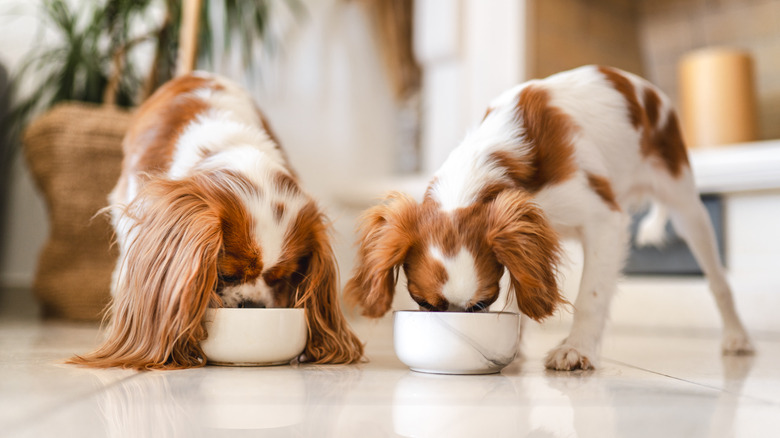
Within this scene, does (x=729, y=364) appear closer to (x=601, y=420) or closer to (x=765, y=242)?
(x=601, y=420)

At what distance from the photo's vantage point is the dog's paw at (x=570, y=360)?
1.57 meters

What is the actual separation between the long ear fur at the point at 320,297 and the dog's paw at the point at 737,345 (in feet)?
3.66

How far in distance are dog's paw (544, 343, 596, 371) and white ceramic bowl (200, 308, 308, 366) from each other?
56cm

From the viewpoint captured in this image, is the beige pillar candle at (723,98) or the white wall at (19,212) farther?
the white wall at (19,212)

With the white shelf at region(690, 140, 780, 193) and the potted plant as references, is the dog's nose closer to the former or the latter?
the potted plant

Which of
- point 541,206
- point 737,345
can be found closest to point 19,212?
point 541,206

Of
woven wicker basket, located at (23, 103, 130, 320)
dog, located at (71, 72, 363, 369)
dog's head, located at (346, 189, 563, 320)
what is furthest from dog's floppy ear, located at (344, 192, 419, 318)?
woven wicker basket, located at (23, 103, 130, 320)

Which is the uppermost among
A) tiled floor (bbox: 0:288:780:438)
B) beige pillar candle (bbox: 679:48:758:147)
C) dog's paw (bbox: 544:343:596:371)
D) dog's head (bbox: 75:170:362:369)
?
beige pillar candle (bbox: 679:48:758:147)

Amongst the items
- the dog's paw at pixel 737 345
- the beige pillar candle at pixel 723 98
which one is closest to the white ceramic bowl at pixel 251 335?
the dog's paw at pixel 737 345

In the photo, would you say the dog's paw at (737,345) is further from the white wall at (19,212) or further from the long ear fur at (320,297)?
the white wall at (19,212)

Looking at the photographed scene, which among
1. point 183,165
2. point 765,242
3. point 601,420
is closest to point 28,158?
point 183,165

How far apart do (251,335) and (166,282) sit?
20 cm

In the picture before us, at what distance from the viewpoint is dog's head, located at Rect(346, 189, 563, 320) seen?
1366mm

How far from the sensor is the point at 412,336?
4.65ft
